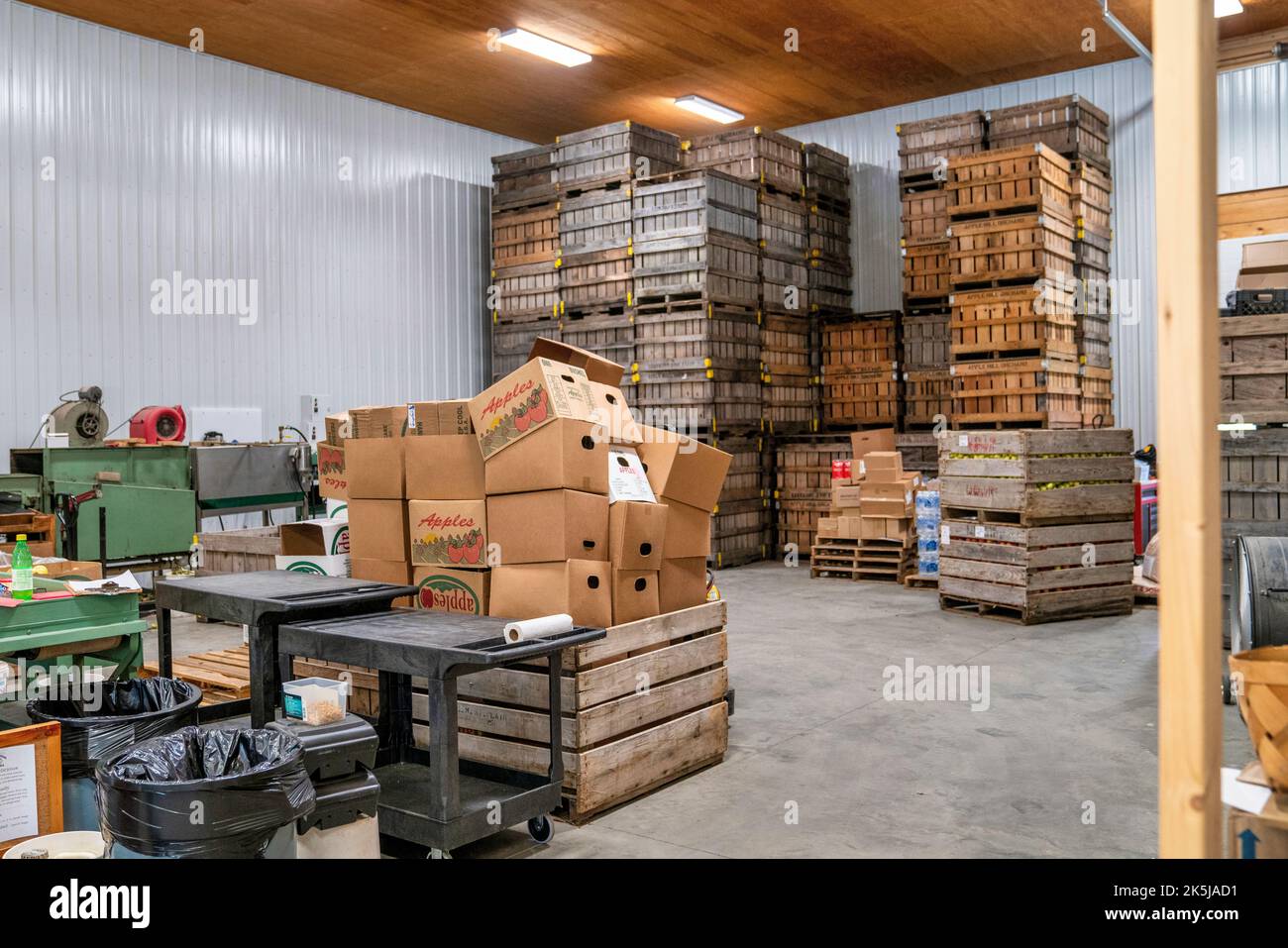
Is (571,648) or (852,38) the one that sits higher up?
(852,38)

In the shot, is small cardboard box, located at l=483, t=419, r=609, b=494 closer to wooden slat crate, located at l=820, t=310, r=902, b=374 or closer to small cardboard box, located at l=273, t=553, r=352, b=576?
small cardboard box, located at l=273, t=553, r=352, b=576

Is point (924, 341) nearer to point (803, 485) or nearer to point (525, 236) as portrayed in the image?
point (803, 485)

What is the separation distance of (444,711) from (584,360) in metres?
2.49

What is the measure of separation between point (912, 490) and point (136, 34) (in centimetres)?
1019

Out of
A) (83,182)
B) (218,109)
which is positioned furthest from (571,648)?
(218,109)

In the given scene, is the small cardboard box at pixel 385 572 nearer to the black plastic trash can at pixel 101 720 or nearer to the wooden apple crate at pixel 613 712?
the wooden apple crate at pixel 613 712

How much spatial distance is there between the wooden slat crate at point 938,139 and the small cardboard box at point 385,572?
1052 cm

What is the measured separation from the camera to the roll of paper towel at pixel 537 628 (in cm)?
411

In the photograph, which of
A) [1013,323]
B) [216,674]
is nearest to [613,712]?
[216,674]

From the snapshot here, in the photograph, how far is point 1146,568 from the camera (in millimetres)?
9594

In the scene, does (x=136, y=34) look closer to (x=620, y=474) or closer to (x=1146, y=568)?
(x=620, y=474)

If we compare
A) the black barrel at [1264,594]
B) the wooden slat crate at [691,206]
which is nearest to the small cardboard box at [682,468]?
the black barrel at [1264,594]

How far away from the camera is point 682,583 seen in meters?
5.62

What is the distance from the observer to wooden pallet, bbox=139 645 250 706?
6.26m
